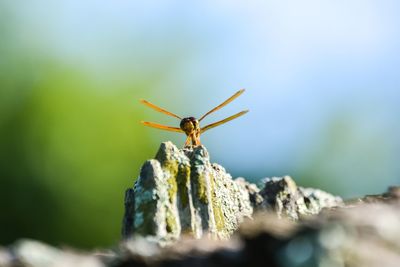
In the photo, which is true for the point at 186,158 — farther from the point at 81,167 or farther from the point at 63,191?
the point at 81,167

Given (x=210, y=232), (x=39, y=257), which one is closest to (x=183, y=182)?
(x=210, y=232)

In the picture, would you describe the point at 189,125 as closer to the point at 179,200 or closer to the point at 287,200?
the point at 287,200

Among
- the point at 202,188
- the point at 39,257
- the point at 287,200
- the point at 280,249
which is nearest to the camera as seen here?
the point at 280,249

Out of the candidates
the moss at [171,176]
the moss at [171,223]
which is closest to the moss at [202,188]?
the moss at [171,176]

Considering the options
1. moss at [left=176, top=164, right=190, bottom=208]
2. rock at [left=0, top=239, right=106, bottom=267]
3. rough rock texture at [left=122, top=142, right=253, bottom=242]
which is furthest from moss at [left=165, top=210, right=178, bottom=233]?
rock at [left=0, top=239, right=106, bottom=267]

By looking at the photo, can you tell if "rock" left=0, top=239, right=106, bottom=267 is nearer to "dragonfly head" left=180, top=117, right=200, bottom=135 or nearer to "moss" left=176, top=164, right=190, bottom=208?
"moss" left=176, top=164, right=190, bottom=208

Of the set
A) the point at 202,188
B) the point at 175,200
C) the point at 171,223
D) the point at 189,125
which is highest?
the point at 189,125
